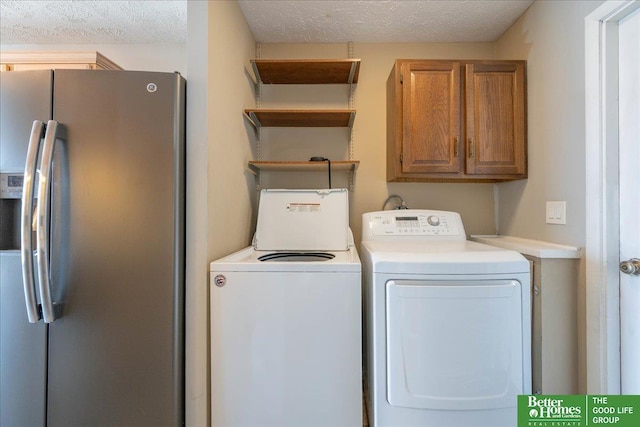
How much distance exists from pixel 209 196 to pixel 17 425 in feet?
4.03

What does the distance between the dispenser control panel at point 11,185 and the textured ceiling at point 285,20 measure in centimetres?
120

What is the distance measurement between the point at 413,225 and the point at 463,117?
748mm

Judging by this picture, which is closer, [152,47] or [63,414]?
[63,414]

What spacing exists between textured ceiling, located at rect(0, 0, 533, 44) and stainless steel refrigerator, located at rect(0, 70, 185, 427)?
36.1 inches

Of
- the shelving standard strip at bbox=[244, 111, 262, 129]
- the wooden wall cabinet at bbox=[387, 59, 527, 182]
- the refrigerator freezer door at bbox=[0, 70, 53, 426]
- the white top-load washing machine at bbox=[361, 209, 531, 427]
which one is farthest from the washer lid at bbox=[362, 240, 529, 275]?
the refrigerator freezer door at bbox=[0, 70, 53, 426]

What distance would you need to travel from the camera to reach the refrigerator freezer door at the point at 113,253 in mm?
1144

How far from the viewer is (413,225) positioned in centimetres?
183

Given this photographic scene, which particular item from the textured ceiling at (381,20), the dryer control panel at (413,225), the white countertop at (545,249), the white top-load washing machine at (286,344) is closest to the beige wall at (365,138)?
the textured ceiling at (381,20)

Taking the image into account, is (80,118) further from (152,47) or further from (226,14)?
(152,47)

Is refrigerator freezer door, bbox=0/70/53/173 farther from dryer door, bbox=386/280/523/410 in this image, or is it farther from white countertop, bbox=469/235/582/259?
white countertop, bbox=469/235/582/259

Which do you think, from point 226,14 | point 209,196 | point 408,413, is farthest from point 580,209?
point 226,14

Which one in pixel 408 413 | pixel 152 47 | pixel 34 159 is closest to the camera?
pixel 34 159

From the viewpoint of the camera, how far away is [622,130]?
3.95ft

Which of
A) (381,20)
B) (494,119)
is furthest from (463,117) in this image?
(381,20)
